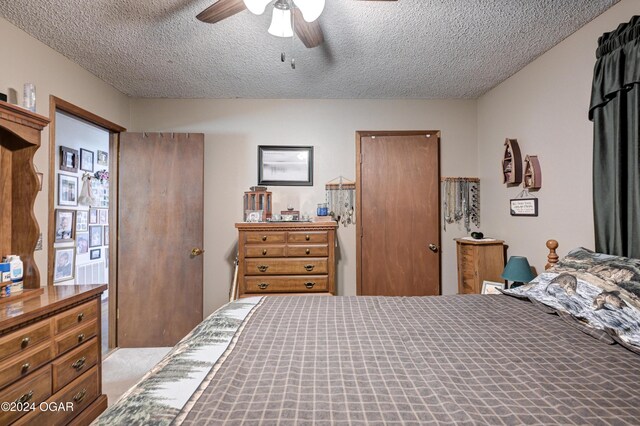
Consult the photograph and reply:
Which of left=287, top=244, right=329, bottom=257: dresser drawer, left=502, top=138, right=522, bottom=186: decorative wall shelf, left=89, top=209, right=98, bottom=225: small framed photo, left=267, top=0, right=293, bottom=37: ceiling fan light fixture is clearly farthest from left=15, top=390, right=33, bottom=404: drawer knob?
left=502, top=138, right=522, bottom=186: decorative wall shelf

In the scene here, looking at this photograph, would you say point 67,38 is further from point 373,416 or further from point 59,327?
point 373,416

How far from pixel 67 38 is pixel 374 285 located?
333 centimetres

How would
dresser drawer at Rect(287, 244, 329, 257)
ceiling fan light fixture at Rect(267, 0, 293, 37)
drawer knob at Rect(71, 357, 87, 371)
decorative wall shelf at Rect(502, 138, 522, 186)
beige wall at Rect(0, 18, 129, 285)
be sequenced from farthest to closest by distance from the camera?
dresser drawer at Rect(287, 244, 329, 257)
decorative wall shelf at Rect(502, 138, 522, 186)
beige wall at Rect(0, 18, 129, 285)
drawer knob at Rect(71, 357, 87, 371)
ceiling fan light fixture at Rect(267, 0, 293, 37)

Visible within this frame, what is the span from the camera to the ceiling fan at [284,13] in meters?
1.50

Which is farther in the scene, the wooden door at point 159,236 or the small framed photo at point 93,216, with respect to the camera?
the small framed photo at point 93,216

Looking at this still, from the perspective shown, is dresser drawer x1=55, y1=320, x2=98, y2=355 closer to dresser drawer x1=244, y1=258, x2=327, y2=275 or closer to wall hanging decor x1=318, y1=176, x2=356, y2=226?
dresser drawer x1=244, y1=258, x2=327, y2=275

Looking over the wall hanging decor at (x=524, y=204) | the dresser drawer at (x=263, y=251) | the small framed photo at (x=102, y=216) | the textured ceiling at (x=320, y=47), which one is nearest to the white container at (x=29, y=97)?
the textured ceiling at (x=320, y=47)

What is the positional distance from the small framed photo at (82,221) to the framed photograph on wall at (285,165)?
102 inches

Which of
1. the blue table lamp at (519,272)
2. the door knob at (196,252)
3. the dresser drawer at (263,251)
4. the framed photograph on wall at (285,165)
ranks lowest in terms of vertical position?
the blue table lamp at (519,272)

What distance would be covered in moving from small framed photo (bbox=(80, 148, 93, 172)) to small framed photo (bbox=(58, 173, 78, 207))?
0.21 metres

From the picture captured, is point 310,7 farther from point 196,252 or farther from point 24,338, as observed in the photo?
point 196,252

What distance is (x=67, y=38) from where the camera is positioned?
224cm

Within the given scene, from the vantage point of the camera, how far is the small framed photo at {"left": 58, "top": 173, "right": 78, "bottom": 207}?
12.1ft

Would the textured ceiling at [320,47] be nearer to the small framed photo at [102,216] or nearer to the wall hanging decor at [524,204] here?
the wall hanging decor at [524,204]
